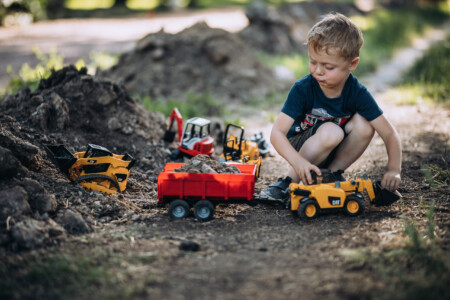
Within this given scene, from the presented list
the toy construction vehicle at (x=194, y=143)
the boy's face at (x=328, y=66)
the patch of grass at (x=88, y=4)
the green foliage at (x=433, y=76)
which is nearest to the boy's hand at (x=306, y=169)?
the boy's face at (x=328, y=66)

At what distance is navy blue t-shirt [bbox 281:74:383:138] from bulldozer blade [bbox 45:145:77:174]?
1.82m

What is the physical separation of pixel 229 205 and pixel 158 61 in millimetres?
5708

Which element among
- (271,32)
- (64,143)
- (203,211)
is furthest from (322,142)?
(271,32)

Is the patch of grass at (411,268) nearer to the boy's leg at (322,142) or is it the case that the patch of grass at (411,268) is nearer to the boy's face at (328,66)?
the boy's leg at (322,142)

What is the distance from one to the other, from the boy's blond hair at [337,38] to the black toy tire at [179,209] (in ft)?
5.14

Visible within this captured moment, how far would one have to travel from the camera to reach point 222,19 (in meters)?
19.9

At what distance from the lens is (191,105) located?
7621 millimetres

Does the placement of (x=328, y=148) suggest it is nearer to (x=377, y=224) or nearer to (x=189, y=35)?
(x=377, y=224)

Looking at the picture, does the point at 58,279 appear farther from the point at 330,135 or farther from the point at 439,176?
the point at 439,176

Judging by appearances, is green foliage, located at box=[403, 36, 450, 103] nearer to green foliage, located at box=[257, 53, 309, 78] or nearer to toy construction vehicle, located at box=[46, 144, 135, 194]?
green foliage, located at box=[257, 53, 309, 78]

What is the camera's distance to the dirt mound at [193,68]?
28.1 feet

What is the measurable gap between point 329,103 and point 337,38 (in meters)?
0.56

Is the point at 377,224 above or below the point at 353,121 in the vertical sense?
below

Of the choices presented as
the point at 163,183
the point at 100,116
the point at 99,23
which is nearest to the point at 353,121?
the point at 163,183
